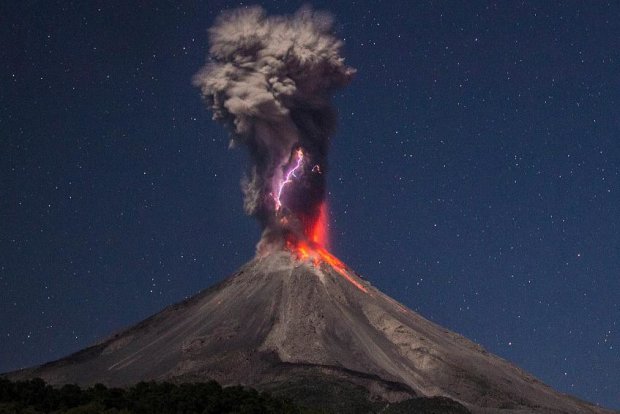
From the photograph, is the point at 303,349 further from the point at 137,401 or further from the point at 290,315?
the point at 137,401

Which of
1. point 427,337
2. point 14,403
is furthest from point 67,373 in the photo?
point 14,403

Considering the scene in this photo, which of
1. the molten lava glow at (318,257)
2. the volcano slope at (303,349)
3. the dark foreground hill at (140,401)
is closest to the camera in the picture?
the dark foreground hill at (140,401)

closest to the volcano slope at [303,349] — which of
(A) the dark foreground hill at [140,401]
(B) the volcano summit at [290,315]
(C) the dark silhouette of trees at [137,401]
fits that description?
(B) the volcano summit at [290,315]

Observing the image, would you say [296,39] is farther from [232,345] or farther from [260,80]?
[232,345]

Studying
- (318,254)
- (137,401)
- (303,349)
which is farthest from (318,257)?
(137,401)

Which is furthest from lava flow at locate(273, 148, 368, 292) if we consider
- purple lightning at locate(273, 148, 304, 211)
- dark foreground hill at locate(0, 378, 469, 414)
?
dark foreground hill at locate(0, 378, 469, 414)

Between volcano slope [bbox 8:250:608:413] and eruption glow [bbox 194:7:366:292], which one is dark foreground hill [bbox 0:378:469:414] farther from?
eruption glow [bbox 194:7:366:292]

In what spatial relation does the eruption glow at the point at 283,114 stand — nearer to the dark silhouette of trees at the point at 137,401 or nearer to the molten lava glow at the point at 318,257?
the molten lava glow at the point at 318,257
